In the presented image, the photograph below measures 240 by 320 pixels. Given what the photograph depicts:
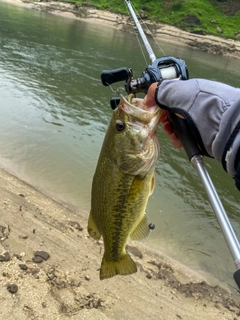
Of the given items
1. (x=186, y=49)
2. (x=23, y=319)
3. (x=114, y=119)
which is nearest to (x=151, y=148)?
(x=114, y=119)

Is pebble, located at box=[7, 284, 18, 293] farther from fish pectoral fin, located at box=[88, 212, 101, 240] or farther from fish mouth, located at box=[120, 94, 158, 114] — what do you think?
fish mouth, located at box=[120, 94, 158, 114]

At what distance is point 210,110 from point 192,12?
47.9 meters

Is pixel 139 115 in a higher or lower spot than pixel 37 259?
higher

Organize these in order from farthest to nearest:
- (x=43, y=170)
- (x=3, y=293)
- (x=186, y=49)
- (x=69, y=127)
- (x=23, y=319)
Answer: (x=186, y=49), (x=69, y=127), (x=43, y=170), (x=3, y=293), (x=23, y=319)

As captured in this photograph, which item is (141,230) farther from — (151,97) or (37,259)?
(37,259)

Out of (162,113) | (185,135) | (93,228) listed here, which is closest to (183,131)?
(185,135)

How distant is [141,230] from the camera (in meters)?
2.59

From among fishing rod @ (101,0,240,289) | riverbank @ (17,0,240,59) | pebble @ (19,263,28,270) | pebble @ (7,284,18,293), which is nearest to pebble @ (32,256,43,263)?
pebble @ (19,263,28,270)

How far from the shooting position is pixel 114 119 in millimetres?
2277

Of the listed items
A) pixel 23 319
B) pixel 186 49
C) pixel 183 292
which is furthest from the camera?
pixel 186 49

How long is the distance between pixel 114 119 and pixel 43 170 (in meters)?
6.74

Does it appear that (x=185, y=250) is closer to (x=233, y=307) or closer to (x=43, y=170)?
(x=233, y=307)

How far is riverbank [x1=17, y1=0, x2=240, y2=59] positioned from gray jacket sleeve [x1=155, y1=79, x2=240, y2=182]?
35.9 metres

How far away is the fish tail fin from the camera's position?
8.51 ft
